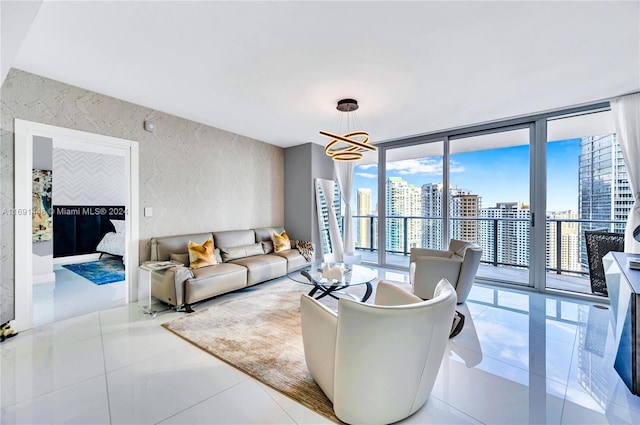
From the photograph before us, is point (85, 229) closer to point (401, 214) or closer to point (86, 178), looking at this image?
point (86, 178)

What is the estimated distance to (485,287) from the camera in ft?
13.9

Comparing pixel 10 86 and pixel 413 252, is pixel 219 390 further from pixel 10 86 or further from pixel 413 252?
pixel 10 86

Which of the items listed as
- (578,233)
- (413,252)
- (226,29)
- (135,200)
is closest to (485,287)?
(413,252)

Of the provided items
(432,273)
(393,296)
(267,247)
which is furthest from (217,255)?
(432,273)

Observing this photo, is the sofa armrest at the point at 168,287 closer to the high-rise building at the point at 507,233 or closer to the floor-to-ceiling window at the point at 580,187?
the high-rise building at the point at 507,233

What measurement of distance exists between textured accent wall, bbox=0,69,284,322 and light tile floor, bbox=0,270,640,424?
3.34ft

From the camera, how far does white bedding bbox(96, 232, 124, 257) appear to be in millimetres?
5465

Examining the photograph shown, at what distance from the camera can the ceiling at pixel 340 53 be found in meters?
1.86

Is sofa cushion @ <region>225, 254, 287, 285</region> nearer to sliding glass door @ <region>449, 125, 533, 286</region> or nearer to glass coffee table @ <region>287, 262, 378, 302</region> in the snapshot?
glass coffee table @ <region>287, 262, 378, 302</region>

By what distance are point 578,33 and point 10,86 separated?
199 inches

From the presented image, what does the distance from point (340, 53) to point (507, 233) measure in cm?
435

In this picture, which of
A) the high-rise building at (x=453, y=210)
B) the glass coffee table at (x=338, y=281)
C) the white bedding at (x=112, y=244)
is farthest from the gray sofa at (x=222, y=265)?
the white bedding at (x=112, y=244)

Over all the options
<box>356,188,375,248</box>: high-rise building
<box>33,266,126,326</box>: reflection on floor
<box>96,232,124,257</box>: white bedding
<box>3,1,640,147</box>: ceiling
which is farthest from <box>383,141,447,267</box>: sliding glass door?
<box>96,232,124,257</box>: white bedding

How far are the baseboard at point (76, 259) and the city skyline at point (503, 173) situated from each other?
6.59 m
